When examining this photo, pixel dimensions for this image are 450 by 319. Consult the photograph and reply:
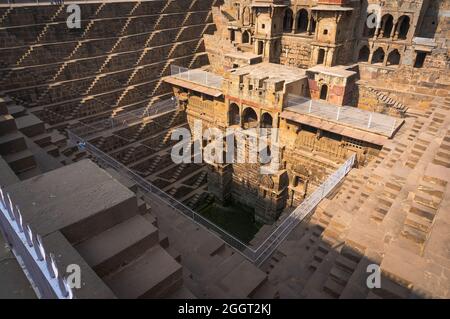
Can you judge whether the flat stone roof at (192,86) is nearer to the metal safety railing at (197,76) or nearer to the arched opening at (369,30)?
the metal safety railing at (197,76)

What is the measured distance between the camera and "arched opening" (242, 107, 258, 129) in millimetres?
19703

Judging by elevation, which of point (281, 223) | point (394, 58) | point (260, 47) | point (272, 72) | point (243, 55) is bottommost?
point (281, 223)

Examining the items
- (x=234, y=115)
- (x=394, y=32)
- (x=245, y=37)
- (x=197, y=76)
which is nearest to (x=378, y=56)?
(x=394, y=32)

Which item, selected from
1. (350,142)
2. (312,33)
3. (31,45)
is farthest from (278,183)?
(31,45)

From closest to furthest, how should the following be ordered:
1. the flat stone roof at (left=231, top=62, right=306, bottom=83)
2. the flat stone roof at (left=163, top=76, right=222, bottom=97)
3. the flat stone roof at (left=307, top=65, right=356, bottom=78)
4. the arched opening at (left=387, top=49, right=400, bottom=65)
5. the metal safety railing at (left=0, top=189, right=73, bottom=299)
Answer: the metal safety railing at (left=0, top=189, right=73, bottom=299) → the flat stone roof at (left=307, top=65, right=356, bottom=78) → the flat stone roof at (left=231, top=62, right=306, bottom=83) → the flat stone roof at (left=163, top=76, right=222, bottom=97) → the arched opening at (left=387, top=49, right=400, bottom=65)

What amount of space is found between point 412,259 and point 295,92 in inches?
510

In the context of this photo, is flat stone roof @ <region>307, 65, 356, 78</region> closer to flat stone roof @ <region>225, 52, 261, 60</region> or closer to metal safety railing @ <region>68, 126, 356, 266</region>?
flat stone roof @ <region>225, 52, 261, 60</region>

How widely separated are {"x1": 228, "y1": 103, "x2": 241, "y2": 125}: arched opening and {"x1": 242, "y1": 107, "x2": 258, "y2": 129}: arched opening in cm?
40

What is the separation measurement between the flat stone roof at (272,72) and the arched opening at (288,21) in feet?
13.0

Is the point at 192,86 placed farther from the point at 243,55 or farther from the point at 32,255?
the point at 32,255

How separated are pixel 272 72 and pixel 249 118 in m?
3.22

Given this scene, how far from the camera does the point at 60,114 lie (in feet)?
58.6

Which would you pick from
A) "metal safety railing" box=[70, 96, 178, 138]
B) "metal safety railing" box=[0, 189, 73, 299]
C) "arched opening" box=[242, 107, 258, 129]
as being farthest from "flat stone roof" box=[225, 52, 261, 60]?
"metal safety railing" box=[0, 189, 73, 299]

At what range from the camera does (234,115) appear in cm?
2055
